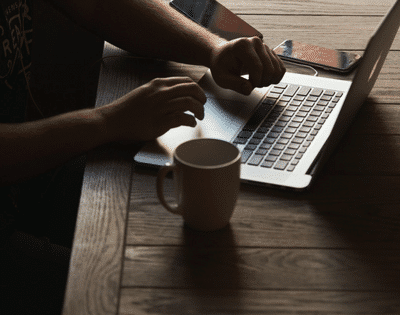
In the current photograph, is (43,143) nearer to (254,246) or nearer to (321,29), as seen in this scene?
(254,246)

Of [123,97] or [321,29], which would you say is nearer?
[123,97]

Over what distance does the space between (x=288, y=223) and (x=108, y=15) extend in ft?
2.15

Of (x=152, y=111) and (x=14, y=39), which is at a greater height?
(x=152, y=111)

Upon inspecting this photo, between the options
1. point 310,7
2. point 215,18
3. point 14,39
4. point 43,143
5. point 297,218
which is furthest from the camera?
point 310,7

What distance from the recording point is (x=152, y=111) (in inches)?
31.3

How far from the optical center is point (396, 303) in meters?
0.54

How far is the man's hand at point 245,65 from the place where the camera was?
2.99 ft

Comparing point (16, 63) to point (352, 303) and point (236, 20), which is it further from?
point (352, 303)

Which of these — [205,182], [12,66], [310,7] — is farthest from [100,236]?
[310,7]

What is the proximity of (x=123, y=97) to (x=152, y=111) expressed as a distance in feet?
0.22

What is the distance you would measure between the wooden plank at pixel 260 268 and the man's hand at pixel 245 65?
0.39 m

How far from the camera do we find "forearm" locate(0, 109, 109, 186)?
2.46ft

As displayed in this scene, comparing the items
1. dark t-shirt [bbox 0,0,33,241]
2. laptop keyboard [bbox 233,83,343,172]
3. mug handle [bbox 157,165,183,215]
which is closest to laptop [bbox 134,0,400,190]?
laptop keyboard [bbox 233,83,343,172]

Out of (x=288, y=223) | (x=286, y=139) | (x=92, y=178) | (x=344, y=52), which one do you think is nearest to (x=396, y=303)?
(x=288, y=223)
